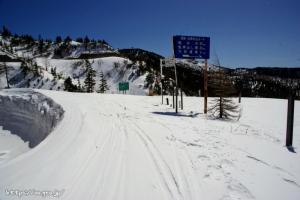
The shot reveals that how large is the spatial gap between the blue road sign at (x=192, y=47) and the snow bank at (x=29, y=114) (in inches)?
336

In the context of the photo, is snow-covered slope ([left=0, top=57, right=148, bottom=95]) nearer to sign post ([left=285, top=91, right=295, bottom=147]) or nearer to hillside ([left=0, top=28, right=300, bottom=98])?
hillside ([left=0, top=28, right=300, bottom=98])

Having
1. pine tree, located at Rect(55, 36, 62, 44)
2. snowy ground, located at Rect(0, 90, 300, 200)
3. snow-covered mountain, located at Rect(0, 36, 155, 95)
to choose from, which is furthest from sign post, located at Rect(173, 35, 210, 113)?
pine tree, located at Rect(55, 36, 62, 44)

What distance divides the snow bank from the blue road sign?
8.52 metres

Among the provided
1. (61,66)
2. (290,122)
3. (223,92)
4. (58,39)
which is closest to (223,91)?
(223,92)

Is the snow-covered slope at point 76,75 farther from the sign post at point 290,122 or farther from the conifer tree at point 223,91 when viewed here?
the sign post at point 290,122

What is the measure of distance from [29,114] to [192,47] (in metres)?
13.0

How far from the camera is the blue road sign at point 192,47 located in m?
14.8

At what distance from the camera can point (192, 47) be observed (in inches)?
586

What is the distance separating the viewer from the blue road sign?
1480 cm

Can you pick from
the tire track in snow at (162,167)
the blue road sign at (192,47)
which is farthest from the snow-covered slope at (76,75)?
the tire track in snow at (162,167)

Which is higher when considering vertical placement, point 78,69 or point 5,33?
point 5,33

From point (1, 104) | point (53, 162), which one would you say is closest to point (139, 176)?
point (53, 162)

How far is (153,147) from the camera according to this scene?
611 cm

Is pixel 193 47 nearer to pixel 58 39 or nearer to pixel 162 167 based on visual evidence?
pixel 162 167
